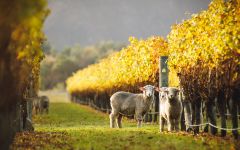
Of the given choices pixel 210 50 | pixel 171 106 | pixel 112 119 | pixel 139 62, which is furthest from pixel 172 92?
pixel 139 62

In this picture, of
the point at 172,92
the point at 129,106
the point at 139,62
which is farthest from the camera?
the point at 139,62

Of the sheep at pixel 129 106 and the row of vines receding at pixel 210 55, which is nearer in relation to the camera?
the row of vines receding at pixel 210 55

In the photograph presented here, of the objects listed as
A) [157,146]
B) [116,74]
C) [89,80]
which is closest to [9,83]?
[157,146]

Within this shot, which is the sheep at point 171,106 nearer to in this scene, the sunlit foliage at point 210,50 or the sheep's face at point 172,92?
the sheep's face at point 172,92

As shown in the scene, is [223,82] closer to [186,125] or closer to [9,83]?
[186,125]

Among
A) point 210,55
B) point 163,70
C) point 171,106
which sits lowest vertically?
Answer: point 171,106

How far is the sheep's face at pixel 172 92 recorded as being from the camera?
22469 mm

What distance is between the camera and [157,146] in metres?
17.2

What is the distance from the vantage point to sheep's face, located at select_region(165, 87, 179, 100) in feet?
73.7

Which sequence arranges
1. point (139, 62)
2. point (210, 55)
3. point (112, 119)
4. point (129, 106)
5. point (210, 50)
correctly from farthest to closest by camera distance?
point (139, 62), point (129, 106), point (112, 119), point (210, 55), point (210, 50)

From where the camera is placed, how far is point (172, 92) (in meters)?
22.6

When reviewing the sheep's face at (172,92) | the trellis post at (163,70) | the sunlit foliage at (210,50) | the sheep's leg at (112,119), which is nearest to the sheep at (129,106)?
the sheep's leg at (112,119)

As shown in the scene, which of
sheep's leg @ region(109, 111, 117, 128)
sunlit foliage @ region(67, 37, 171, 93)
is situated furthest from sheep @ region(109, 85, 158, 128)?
sunlit foliage @ region(67, 37, 171, 93)

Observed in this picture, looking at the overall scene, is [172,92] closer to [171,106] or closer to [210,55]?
[171,106]
